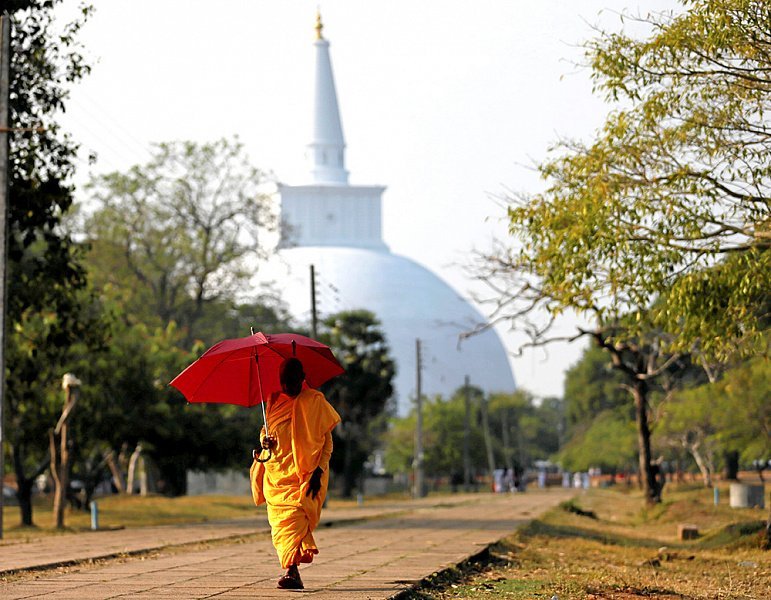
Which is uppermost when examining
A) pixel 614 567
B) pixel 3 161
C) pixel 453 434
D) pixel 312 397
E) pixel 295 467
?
pixel 3 161

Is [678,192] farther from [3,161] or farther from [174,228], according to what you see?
[174,228]

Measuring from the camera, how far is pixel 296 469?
30.4 ft

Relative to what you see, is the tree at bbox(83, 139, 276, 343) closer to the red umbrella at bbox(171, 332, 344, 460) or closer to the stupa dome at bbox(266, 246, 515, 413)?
the red umbrella at bbox(171, 332, 344, 460)

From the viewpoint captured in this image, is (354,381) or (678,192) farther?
(354,381)

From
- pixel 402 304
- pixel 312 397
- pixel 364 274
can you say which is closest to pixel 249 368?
pixel 312 397

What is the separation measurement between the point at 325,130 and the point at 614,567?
251ft

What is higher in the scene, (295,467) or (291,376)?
(291,376)

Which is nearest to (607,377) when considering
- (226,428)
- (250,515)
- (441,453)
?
(441,453)

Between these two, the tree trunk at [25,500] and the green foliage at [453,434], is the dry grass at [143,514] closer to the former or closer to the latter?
the tree trunk at [25,500]

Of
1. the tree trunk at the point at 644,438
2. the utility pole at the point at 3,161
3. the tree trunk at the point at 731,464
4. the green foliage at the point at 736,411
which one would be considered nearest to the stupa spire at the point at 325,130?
the tree trunk at the point at 731,464

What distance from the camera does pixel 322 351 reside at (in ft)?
32.9

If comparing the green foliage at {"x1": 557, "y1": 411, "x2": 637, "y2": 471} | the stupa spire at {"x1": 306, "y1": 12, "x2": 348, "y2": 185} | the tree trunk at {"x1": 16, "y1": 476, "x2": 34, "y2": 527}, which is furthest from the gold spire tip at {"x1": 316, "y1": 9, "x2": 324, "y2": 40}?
the tree trunk at {"x1": 16, "y1": 476, "x2": 34, "y2": 527}

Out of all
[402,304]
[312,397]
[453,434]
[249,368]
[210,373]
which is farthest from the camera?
[402,304]

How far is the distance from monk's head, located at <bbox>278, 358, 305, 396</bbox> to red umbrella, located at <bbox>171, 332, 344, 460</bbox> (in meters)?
0.19
